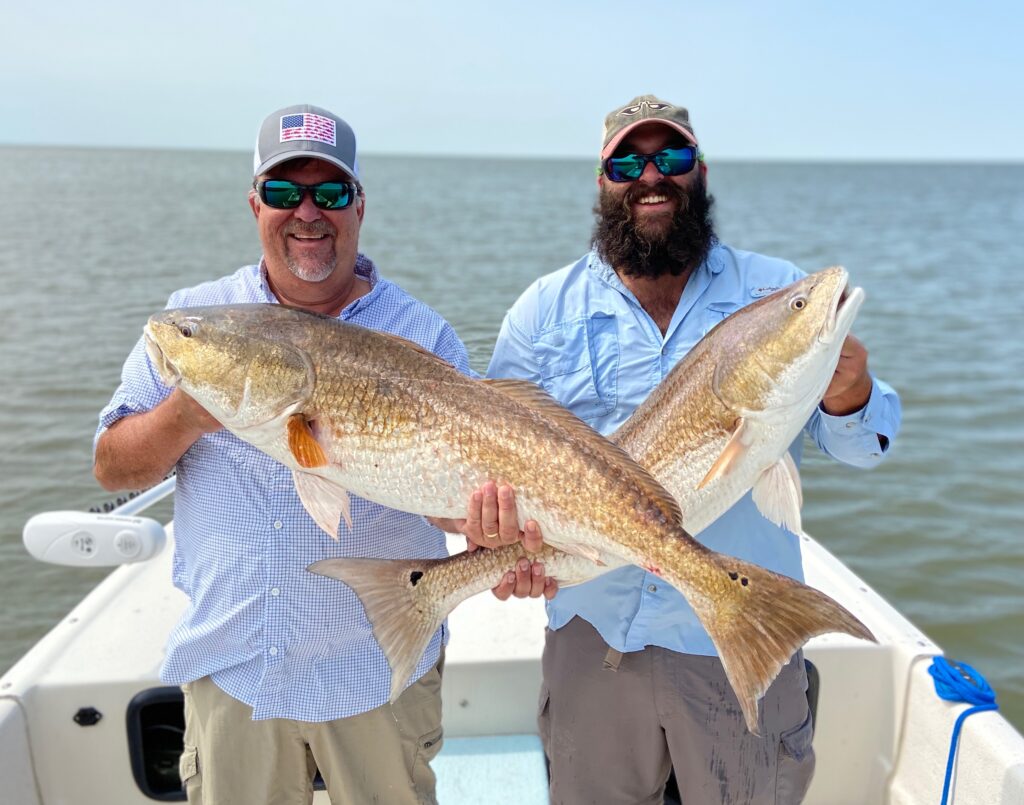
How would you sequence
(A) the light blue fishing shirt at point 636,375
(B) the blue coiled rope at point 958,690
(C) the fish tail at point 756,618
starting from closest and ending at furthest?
(C) the fish tail at point 756,618, (A) the light blue fishing shirt at point 636,375, (B) the blue coiled rope at point 958,690

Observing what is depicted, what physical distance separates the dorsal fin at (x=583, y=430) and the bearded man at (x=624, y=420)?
0.57 m

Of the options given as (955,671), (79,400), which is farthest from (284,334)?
(79,400)

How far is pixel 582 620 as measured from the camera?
324 cm

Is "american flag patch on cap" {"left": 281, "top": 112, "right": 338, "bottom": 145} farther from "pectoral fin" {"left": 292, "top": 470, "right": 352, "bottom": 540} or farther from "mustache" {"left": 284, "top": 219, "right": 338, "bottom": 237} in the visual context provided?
"pectoral fin" {"left": 292, "top": 470, "right": 352, "bottom": 540}

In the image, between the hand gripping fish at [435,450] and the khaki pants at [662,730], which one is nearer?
the hand gripping fish at [435,450]

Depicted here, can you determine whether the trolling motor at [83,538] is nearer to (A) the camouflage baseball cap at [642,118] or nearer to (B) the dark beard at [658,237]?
(B) the dark beard at [658,237]

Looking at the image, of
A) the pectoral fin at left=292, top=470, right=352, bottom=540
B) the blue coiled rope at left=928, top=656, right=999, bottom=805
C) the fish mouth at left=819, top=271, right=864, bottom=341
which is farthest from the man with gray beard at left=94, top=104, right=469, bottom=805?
the blue coiled rope at left=928, top=656, right=999, bottom=805

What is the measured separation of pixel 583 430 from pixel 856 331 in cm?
1572

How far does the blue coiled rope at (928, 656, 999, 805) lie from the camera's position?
3531 mm

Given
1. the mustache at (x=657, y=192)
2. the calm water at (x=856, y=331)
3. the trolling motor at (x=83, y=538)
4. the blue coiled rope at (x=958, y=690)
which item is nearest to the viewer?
the mustache at (x=657, y=192)

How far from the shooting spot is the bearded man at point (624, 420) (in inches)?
120

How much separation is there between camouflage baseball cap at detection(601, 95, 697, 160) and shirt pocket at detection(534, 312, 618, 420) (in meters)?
0.70

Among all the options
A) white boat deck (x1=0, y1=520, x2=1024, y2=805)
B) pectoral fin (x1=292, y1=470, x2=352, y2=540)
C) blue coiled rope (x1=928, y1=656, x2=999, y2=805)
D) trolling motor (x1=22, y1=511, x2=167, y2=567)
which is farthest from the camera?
trolling motor (x1=22, y1=511, x2=167, y2=567)

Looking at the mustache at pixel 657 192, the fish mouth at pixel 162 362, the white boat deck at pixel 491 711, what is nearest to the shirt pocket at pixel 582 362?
the mustache at pixel 657 192
